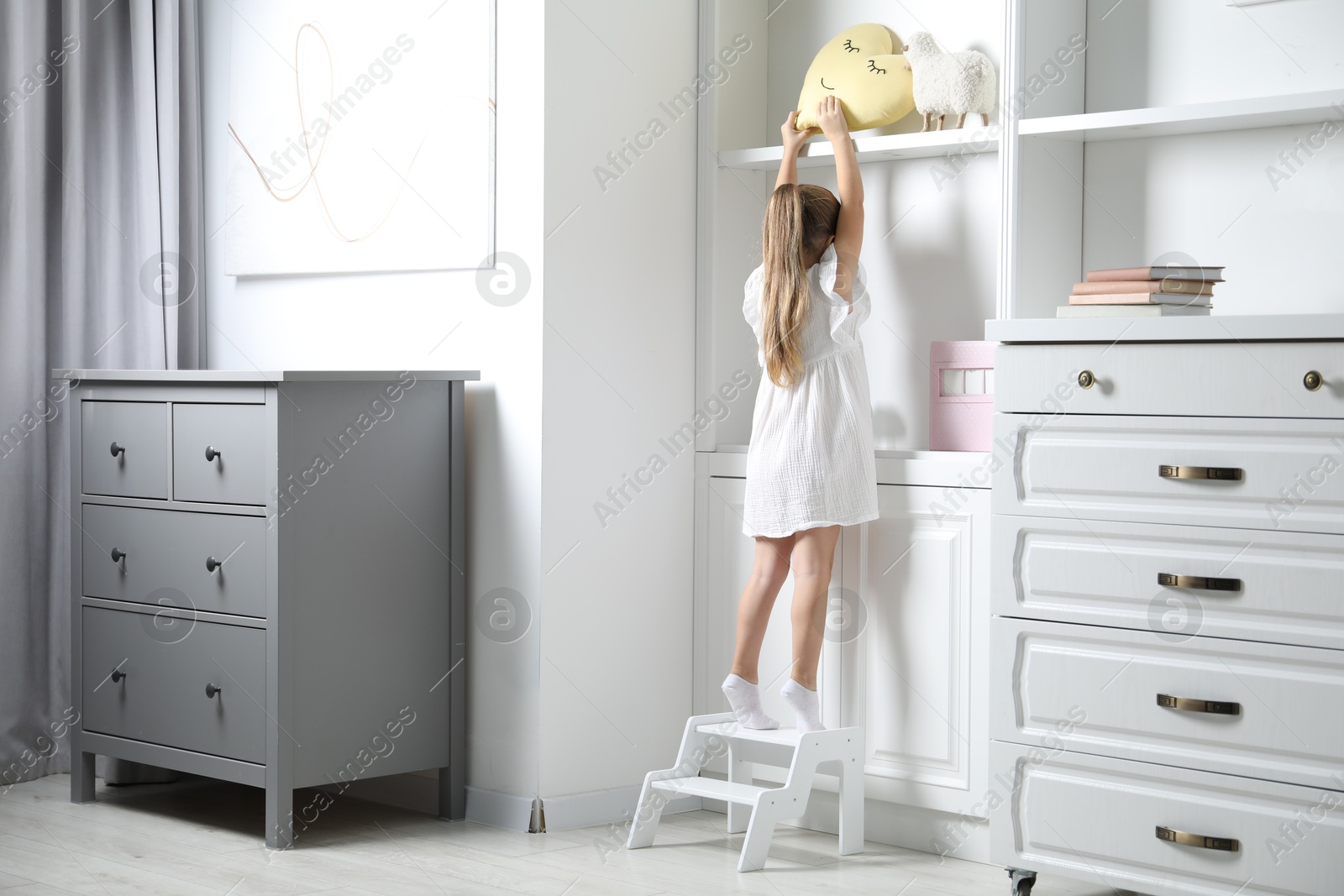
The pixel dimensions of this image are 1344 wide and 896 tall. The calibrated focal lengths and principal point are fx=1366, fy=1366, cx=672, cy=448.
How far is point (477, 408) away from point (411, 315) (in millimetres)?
304

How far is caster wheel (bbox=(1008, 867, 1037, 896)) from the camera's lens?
235cm

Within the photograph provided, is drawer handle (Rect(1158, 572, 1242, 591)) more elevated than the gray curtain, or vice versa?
the gray curtain

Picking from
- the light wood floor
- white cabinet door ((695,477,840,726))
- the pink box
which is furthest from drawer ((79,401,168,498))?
the pink box

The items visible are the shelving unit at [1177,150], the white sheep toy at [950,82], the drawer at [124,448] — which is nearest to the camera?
the shelving unit at [1177,150]

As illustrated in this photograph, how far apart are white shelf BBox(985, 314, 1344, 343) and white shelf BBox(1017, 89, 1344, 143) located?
46 centimetres

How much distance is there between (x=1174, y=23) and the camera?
2.68m

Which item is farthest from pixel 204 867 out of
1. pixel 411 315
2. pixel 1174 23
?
pixel 1174 23

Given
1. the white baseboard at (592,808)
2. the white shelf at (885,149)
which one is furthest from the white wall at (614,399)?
the white shelf at (885,149)

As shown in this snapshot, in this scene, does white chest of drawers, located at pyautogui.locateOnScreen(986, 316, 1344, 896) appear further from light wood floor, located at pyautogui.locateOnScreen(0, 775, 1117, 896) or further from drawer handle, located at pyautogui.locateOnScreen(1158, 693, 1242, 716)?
light wood floor, located at pyautogui.locateOnScreen(0, 775, 1117, 896)

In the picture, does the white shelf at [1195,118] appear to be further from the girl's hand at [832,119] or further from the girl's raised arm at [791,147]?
the girl's raised arm at [791,147]

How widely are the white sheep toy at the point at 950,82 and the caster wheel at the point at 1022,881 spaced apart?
1.47m

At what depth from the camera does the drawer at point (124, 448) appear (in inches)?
→ 113

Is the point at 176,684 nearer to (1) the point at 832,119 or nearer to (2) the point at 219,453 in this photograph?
(2) the point at 219,453

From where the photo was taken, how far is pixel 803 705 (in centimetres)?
272
